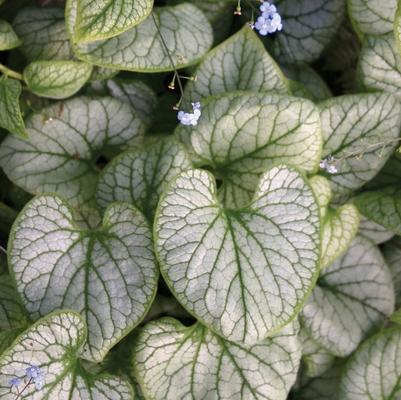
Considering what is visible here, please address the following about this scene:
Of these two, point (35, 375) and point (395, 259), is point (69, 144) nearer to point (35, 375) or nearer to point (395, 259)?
point (35, 375)

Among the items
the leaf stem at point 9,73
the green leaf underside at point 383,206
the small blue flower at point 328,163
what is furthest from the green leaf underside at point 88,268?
the green leaf underside at point 383,206

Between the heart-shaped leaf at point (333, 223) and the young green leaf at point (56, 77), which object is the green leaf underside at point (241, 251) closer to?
the heart-shaped leaf at point (333, 223)

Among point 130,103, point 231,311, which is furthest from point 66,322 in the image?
point 130,103

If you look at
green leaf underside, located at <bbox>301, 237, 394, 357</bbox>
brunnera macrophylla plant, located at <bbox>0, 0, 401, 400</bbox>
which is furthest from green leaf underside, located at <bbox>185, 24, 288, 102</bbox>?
green leaf underside, located at <bbox>301, 237, 394, 357</bbox>

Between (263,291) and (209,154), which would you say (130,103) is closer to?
(209,154)

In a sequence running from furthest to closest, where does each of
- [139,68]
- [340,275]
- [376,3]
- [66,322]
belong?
[340,275] < [376,3] < [139,68] < [66,322]

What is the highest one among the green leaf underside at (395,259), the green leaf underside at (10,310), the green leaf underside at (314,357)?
the green leaf underside at (10,310)
